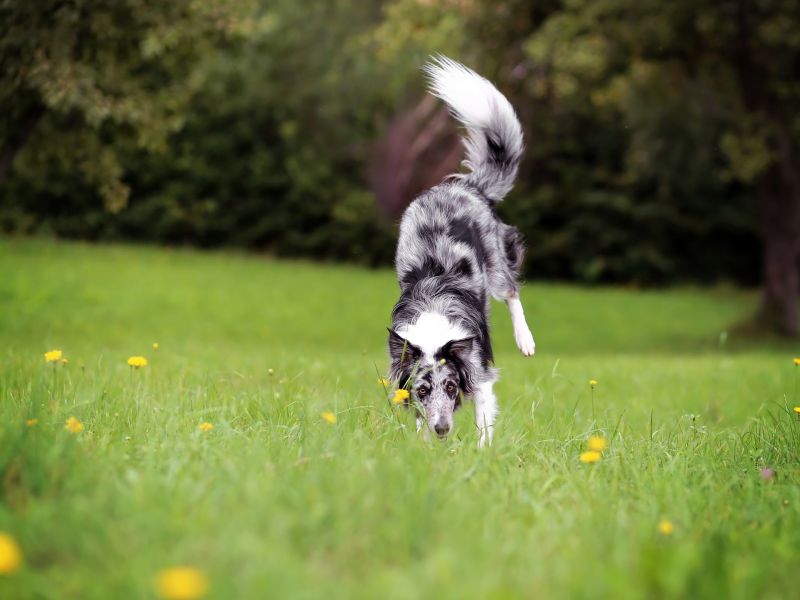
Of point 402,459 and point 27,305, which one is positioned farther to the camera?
point 27,305

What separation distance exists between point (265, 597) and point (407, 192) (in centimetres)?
2035

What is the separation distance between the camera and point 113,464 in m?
3.21

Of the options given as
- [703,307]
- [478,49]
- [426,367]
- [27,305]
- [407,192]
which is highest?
[478,49]

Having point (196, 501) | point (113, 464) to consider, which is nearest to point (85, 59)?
point (113, 464)

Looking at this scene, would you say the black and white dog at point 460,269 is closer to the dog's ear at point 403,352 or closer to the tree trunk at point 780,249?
the dog's ear at point 403,352

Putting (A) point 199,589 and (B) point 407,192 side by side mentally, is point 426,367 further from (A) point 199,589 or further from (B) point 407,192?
(B) point 407,192

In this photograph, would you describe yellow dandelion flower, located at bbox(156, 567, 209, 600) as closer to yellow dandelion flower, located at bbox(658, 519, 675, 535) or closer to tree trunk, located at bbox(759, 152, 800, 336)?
yellow dandelion flower, located at bbox(658, 519, 675, 535)

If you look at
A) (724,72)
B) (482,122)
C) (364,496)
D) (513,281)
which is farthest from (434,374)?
(724,72)

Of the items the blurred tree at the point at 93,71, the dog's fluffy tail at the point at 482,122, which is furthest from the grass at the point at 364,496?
the blurred tree at the point at 93,71

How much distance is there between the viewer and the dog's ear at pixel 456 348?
4.47 m

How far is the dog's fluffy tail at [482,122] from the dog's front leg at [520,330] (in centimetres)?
79

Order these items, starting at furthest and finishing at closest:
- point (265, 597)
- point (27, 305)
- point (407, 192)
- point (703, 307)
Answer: point (407, 192), point (703, 307), point (27, 305), point (265, 597)

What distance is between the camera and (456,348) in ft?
14.8

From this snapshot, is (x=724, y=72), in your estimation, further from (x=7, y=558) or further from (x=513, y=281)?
(x=7, y=558)
